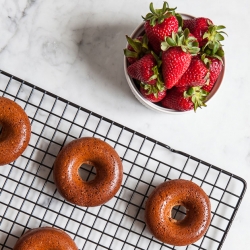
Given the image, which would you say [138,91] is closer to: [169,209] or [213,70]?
[213,70]

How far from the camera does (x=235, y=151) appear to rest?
1.71 m

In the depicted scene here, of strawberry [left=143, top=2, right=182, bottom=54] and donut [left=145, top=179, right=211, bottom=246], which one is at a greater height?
strawberry [left=143, top=2, right=182, bottom=54]

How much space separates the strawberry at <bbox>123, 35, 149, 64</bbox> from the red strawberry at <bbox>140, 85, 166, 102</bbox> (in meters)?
0.10

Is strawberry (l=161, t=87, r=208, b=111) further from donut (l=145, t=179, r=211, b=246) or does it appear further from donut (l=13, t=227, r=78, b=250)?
donut (l=13, t=227, r=78, b=250)

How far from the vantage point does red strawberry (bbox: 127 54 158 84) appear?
144cm

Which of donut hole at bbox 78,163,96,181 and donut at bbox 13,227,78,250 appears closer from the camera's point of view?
donut at bbox 13,227,78,250

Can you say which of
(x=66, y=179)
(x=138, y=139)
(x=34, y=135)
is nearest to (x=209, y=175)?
(x=138, y=139)

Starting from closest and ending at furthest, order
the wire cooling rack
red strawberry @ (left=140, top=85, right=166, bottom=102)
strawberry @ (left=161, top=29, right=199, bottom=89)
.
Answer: strawberry @ (left=161, top=29, right=199, bottom=89) < red strawberry @ (left=140, top=85, right=166, bottom=102) < the wire cooling rack

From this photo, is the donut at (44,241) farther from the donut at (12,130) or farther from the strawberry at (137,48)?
the strawberry at (137,48)

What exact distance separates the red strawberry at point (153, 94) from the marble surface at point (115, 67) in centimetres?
15

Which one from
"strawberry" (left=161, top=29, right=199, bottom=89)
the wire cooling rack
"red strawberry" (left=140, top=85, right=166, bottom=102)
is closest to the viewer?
"strawberry" (left=161, top=29, right=199, bottom=89)

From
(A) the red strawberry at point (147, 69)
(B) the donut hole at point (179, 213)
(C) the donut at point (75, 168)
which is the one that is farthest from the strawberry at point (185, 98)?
(B) the donut hole at point (179, 213)

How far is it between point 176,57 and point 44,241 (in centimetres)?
76

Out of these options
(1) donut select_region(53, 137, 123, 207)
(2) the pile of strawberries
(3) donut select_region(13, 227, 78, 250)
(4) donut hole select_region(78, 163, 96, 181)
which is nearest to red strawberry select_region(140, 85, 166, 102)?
(2) the pile of strawberries
